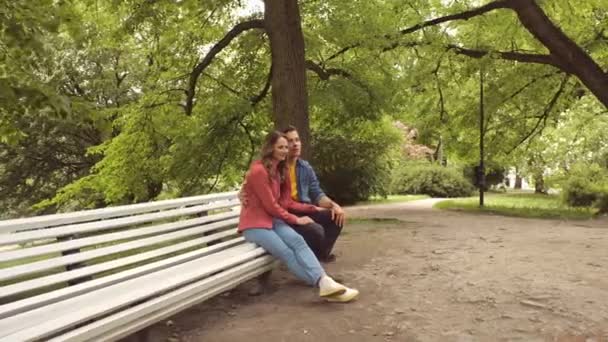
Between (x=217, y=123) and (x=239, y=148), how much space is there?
77 cm

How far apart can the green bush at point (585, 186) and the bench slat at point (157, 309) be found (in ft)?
45.8

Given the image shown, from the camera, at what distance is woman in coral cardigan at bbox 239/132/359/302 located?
16.1 feet

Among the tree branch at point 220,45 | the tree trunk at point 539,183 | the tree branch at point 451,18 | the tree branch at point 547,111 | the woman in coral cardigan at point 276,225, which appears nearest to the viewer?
the woman in coral cardigan at point 276,225

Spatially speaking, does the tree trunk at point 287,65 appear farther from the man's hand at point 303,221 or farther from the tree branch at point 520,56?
the tree branch at point 520,56

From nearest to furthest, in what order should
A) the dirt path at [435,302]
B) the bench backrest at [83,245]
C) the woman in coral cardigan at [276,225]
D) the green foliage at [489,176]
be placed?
the bench backrest at [83,245]
the dirt path at [435,302]
the woman in coral cardigan at [276,225]
the green foliage at [489,176]

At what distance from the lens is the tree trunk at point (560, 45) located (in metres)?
12.1

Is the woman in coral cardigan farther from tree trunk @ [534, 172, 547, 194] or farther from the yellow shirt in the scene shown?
tree trunk @ [534, 172, 547, 194]

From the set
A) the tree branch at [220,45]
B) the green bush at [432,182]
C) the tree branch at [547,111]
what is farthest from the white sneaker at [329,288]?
the green bush at [432,182]

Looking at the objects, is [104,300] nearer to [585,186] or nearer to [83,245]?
[83,245]

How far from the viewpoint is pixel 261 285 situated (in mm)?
5367

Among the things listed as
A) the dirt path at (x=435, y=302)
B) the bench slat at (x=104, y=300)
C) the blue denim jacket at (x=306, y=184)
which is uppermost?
the blue denim jacket at (x=306, y=184)

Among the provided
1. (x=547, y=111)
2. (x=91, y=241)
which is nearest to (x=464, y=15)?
(x=547, y=111)

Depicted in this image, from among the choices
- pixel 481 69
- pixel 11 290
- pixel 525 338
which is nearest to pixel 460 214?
pixel 481 69

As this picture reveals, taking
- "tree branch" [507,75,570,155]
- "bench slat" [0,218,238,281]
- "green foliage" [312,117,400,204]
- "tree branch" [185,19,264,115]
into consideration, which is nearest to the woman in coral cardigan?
"bench slat" [0,218,238,281]
